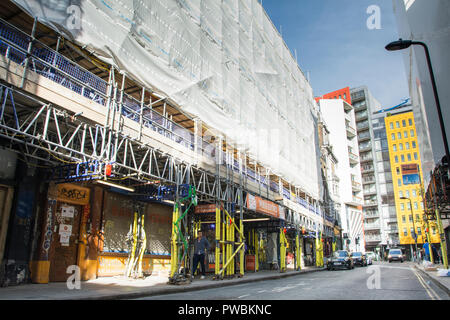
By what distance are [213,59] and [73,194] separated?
9.68 metres

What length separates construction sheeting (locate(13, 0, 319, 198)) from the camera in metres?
10.7

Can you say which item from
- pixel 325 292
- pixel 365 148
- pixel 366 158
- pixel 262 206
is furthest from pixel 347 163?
pixel 325 292

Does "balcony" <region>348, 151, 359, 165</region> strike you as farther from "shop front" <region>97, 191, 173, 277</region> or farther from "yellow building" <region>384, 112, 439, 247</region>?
"shop front" <region>97, 191, 173, 277</region>

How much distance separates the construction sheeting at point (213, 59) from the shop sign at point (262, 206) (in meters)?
3.09

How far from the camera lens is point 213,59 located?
1767 cm

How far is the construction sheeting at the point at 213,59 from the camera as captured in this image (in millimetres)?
10742

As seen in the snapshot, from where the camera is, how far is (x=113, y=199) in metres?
14.6

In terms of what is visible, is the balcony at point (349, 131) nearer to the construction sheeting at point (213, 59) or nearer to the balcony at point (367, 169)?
the balcony at point (367, 169)

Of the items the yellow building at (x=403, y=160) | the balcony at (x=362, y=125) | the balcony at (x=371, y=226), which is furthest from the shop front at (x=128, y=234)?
the balcony at (x=362, y=125)

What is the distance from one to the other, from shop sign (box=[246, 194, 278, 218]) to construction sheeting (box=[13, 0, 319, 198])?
10.2 feet

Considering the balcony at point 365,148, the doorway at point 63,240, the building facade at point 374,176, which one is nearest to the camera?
the doorway at point 63,240

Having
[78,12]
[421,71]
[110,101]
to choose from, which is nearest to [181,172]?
[110,101]

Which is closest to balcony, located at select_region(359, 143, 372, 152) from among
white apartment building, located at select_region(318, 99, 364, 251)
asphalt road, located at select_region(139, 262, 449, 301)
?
white apartment building, located at select_region(318, 99, 364, 251)
